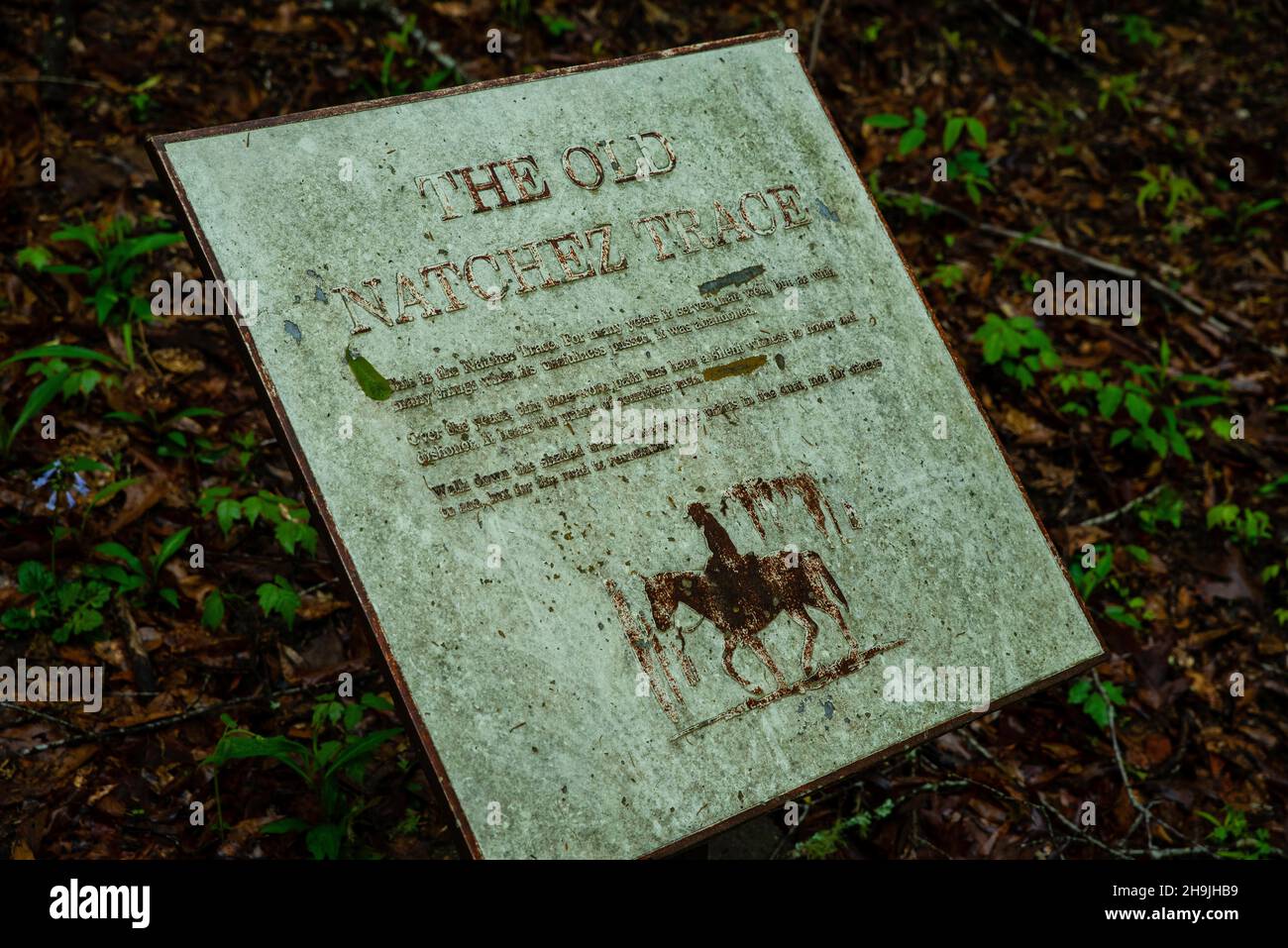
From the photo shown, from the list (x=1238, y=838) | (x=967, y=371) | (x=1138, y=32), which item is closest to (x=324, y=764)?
(x=1238, y=838)

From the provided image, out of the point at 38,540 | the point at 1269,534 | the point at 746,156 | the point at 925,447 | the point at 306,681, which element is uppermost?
the point at 746,156

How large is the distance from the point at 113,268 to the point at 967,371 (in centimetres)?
339

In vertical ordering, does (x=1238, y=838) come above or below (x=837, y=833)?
below

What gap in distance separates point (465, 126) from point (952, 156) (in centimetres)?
363

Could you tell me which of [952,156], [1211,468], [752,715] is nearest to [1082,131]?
[952,156]

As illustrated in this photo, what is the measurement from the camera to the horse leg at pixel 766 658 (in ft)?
7.64

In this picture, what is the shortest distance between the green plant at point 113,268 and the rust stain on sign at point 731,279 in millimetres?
2208

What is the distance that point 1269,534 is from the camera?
170 inches

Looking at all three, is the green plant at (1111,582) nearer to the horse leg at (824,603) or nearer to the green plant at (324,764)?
the horse leg at (824,603)

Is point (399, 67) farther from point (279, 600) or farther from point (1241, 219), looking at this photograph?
point (1241, 219)

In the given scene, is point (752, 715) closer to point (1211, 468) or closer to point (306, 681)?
point (306, 681)

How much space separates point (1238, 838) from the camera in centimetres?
349

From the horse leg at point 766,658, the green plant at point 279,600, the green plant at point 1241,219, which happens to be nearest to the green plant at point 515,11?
the green plant at point 279,600

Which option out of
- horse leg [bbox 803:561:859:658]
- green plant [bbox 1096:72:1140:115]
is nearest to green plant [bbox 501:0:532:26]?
green plant [bbox 1096:72:1140:115]
